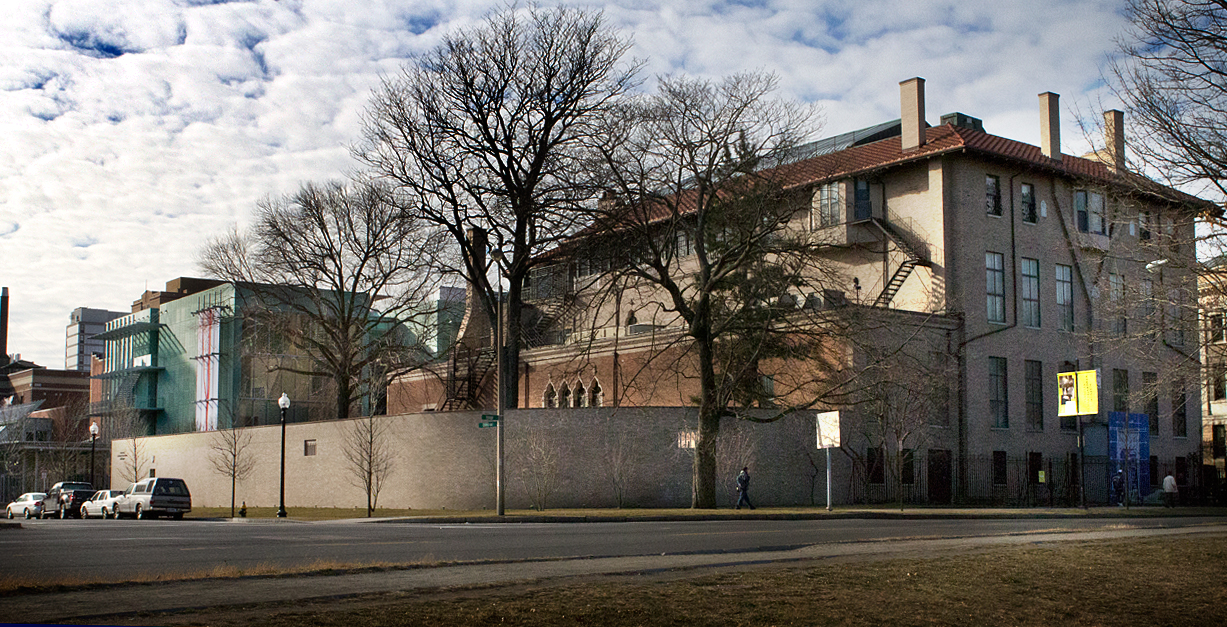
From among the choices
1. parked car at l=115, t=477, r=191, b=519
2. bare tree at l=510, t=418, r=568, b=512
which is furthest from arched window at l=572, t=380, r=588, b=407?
parked car at l=115, t=477, r=191, b=519

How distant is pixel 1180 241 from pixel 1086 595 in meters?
15.9

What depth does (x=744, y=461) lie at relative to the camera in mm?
39625

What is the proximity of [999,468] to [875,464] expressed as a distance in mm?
8497

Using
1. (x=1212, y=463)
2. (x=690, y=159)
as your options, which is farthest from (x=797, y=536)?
(x=1212, y=463)

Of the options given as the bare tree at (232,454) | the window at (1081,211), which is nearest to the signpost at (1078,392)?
the window at (1081,211)

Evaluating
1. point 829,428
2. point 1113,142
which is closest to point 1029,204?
point 829,428

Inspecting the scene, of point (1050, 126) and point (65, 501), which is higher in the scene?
point (1050, 126)

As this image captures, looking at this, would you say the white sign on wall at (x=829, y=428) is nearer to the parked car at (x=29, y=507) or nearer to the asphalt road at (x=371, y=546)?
the asphalt road at (x=371, y=546)

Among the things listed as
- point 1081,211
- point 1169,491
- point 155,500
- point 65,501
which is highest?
point 1081,211

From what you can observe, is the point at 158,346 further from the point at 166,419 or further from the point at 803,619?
the point at 803,619

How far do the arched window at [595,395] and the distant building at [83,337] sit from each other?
12553 centimetres

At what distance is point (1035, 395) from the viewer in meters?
51.2

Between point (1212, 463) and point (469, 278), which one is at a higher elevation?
point (469, 278)

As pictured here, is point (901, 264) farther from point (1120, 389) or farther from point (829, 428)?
point (829, 428)
